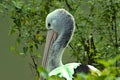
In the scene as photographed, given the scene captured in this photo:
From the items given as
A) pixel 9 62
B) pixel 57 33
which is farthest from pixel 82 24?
pixel 9 62

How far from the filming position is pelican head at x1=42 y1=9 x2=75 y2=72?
10.8ft

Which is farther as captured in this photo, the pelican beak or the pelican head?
the pelican beak

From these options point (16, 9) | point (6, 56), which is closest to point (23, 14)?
point (16, 9)

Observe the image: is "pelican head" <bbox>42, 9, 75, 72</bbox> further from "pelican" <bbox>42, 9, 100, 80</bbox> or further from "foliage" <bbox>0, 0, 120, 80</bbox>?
"foliage" <bbox>0, 0, 120, 80</bbox>

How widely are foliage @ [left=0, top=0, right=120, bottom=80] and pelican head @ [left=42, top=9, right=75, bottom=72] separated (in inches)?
5.3

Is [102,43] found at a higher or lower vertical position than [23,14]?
lower

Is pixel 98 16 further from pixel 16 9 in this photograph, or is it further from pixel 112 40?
pixel 16 9

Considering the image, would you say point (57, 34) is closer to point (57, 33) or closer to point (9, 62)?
point (57, 33)

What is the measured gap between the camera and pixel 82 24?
362 cm

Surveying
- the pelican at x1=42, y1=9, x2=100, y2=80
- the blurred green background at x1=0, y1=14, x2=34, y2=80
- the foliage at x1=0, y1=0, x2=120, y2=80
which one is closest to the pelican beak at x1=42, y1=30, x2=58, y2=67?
the pelican at x1=42, y1=9, x2=100, y2=80

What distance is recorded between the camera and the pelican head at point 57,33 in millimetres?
3289

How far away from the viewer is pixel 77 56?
150 inches

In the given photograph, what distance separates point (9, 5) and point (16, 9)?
0.33 feet

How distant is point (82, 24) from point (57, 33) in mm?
264
